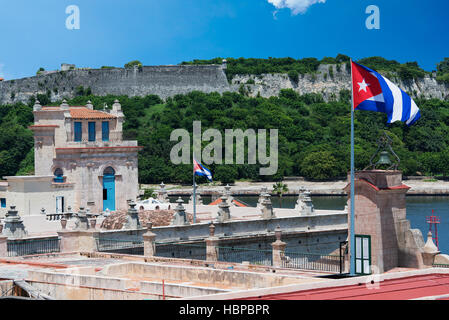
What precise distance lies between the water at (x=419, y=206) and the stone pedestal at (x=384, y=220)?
30.9 meters

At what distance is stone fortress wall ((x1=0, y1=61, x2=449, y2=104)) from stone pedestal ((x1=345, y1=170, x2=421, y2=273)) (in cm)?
11259

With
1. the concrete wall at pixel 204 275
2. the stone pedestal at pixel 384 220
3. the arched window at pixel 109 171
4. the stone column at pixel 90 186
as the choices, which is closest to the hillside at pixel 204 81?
the arched window at pixel 109 171

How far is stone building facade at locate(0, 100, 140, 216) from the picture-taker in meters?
39.8

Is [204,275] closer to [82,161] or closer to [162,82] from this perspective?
[82,161]

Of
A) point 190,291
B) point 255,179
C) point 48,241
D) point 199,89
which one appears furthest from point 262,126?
point 190,291

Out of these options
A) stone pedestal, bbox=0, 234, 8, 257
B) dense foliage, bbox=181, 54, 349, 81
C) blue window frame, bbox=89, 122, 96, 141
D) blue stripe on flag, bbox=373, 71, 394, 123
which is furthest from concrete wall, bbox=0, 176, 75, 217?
dense foliage, bbox=181, 54, 349, 81

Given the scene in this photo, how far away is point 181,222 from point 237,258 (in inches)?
116

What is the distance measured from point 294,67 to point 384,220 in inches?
5060

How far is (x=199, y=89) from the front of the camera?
136 meters

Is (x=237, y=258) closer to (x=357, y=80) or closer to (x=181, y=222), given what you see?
(x=181, y=222)

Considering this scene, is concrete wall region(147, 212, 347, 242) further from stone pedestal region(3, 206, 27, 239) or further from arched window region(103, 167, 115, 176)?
arched window region(103, 167, 115, 176)

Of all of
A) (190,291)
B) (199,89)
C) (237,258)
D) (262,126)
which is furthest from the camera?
(199,89)

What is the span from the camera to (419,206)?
87562 millimetres

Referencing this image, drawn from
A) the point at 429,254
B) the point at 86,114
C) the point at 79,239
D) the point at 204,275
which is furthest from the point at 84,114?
the point at 204,275
